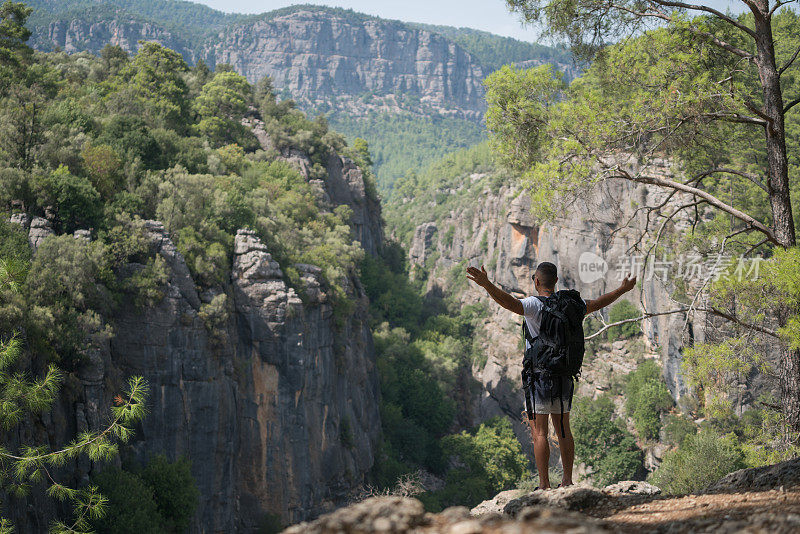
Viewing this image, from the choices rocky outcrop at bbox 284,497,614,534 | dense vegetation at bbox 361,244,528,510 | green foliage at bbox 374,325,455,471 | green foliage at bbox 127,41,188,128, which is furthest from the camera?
green foliage at bbox 374,325,455,471

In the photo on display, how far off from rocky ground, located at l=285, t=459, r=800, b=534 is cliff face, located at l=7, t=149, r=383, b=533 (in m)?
12.1

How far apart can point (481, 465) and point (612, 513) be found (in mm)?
37373

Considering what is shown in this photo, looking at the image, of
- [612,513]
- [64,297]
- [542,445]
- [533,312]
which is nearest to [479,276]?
[533,312]

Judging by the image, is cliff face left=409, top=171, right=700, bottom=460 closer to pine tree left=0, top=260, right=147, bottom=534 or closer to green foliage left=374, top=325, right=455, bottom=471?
green foliage left=374, top=325, right=455, bottom=471

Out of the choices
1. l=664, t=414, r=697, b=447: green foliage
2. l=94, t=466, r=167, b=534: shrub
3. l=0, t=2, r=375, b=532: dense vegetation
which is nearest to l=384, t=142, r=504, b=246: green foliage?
l=0, t=2, r=375, b=532: dense vegetation

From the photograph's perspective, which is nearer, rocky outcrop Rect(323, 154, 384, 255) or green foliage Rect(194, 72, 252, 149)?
green foliage Rect(194, 72, 252, 149)

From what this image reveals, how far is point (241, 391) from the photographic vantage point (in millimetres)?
26250

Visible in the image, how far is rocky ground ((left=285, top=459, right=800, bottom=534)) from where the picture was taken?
3.50 m

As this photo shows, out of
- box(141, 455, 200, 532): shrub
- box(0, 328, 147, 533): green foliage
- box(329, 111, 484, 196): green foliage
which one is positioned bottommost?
box(141, 455, 200, 532): shrub

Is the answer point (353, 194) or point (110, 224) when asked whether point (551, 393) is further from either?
point (353, 194)

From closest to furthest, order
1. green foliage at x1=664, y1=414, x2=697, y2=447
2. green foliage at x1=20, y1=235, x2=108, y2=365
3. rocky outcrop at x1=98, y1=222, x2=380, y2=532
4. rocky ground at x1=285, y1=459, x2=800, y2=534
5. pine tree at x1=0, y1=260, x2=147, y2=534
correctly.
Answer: rocky ground at x1=285, y1=459, x2=800, y2=534, pine tree at x1=0, y1=260, x2=147, y2=534, green foliage at x1=20, y1=235, x2=108, y2=365, rocky outcrop at x1=98, y1=222, x2=380, y2=532, green foliage at x1=664, y1=414, x2=697, y2=447

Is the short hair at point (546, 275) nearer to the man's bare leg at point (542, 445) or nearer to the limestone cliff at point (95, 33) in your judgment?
the man's bare leg at point (542, 445)

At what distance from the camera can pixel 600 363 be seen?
51625 millimetres

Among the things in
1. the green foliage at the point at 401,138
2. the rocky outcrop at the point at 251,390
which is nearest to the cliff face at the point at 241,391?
the rocky outcrop at the point at 251,390
